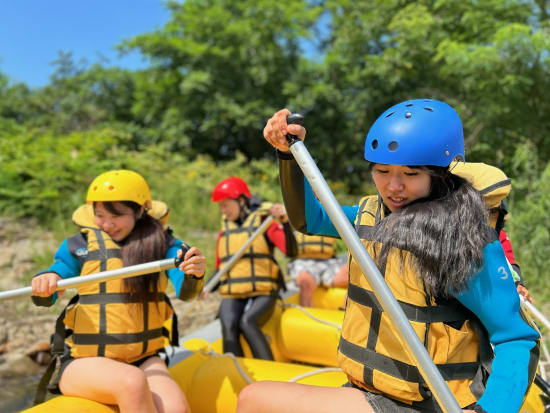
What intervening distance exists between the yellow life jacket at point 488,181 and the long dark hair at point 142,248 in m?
1.51

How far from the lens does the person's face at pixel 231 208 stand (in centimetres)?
382

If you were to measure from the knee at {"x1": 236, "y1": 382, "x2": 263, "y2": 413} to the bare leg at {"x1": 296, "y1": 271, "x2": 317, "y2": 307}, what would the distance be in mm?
3041

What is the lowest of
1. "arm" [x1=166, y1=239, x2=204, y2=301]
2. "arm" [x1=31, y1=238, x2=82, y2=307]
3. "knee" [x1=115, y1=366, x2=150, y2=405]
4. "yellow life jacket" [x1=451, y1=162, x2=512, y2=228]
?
"knee" [x1=115, y1=366, x2=150, y2=405]

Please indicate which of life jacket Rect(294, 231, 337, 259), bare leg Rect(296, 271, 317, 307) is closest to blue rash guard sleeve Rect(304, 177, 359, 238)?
bare leg Rect(296, 271, 317, 307)

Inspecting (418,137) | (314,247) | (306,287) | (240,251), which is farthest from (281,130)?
(314,247)

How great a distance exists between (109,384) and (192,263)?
0.62m

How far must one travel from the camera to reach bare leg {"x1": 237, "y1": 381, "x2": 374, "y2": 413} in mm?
1371

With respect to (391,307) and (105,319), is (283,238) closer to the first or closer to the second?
(105,319)

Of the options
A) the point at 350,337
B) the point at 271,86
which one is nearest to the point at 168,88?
the point at 271,86

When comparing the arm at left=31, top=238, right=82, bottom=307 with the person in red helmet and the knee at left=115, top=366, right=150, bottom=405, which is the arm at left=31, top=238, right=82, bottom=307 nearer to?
the knee at left=115, top=366, right=150, bottom=405

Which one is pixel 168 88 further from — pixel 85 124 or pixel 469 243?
pixel 469 243

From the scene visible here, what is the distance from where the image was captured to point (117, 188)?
7.41 feet

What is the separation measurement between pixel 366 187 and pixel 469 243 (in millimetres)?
12668

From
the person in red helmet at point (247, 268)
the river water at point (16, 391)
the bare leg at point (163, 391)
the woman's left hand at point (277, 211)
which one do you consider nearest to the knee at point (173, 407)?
the bare leg at point (163, 391)
